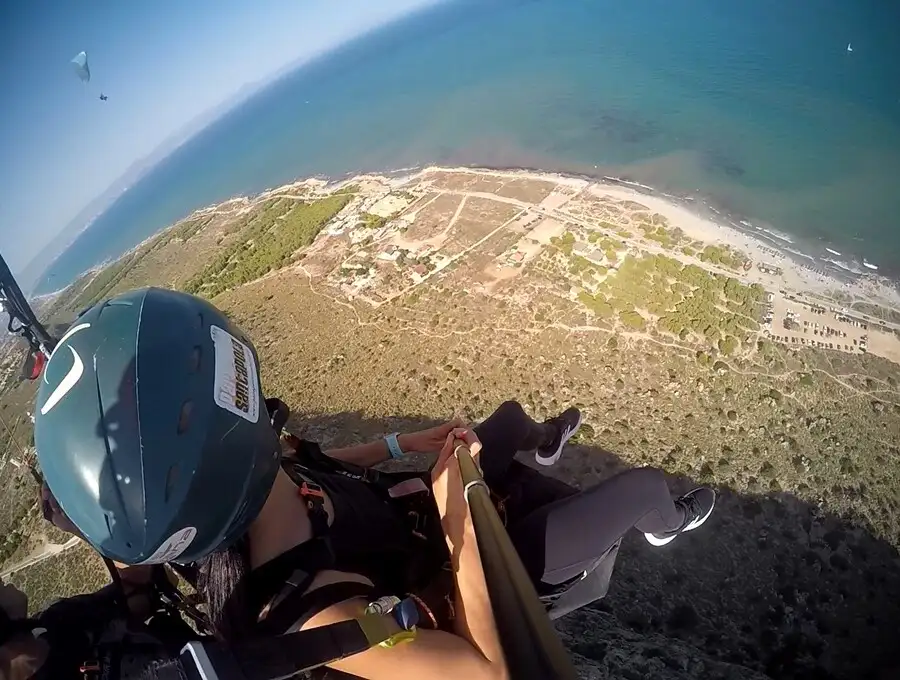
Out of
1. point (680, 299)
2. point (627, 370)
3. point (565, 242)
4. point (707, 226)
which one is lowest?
point (707, 226)

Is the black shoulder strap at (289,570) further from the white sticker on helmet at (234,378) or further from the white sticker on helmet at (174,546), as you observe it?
the white sticker on helmet at (234,378)

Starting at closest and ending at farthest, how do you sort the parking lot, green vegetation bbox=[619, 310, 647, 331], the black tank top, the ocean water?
the black tank top → green vegetation bbox=[619, 310, 647, 331] → the parking lot → the ocean water

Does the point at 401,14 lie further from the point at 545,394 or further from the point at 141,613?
the point at 141,613

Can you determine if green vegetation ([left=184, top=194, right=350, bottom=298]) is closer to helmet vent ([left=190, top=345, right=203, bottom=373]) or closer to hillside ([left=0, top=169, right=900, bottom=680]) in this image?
hillside ([left=0, top=169, right=900, bottom=680])

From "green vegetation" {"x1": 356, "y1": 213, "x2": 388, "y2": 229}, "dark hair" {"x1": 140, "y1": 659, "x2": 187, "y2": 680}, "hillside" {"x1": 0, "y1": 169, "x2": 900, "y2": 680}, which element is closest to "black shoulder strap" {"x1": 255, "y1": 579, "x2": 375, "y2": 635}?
"dark hair" {"x1": 140, "y1": 659, "x2": 187, "y2": 680}

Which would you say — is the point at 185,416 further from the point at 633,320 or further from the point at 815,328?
the point at 815,328

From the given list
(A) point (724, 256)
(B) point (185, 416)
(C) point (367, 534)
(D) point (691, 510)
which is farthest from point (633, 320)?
(B) point (185, 416)
